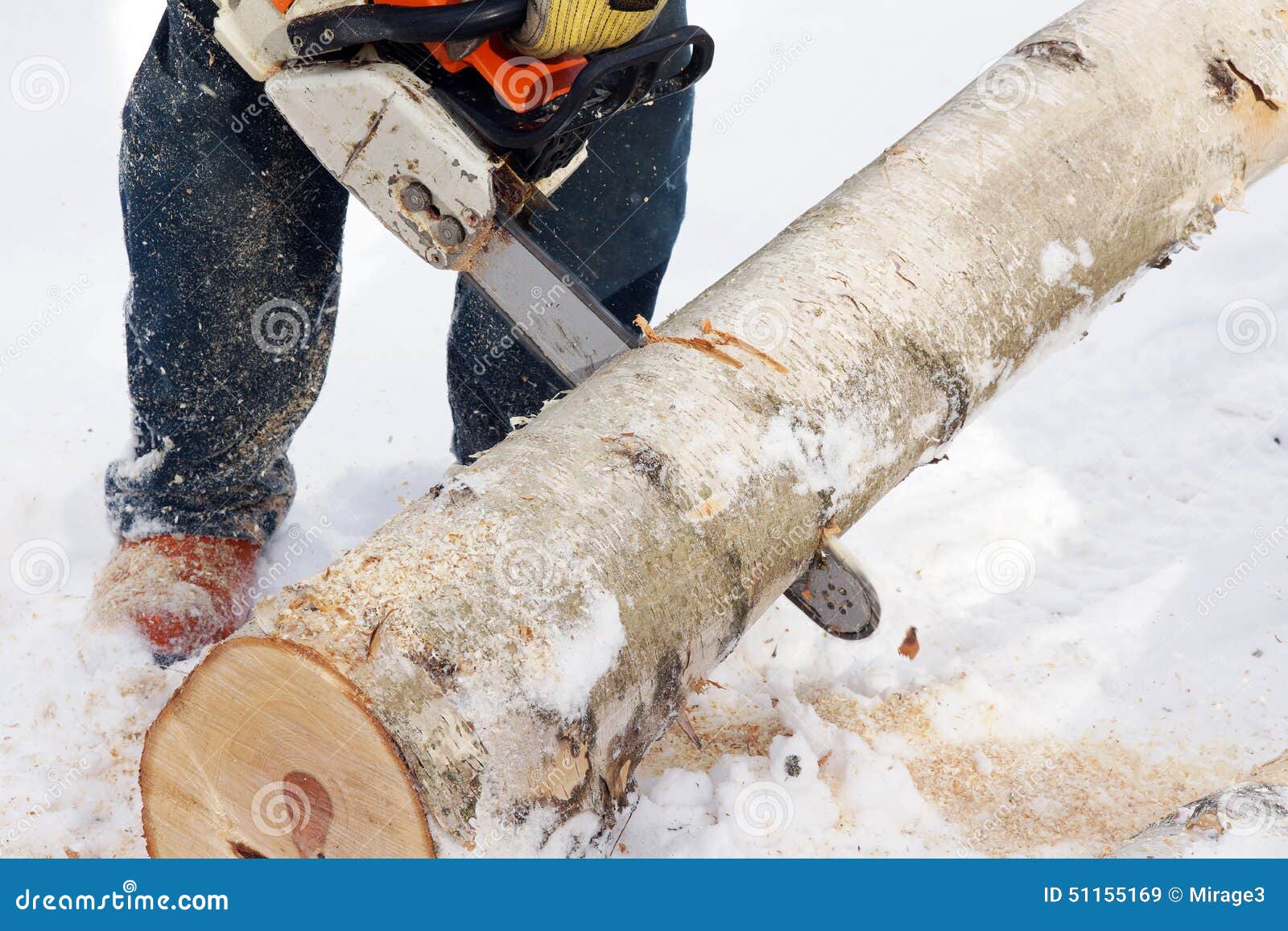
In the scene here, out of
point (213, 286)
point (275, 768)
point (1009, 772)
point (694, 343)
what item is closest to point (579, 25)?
point (694, 343)

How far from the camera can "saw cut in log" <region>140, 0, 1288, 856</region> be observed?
115 centimetres

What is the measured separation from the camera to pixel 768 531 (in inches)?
55.8

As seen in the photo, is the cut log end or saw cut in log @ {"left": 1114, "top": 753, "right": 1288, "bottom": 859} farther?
saw cut in log @ {"left": 1114, "top": 753, "right": 1288, "bottom": 859}

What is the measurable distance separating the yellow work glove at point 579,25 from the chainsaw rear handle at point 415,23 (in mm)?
28

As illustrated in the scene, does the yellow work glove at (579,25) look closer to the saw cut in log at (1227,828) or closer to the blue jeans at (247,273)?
the blue jeans at (247,273)

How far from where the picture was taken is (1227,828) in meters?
1.37

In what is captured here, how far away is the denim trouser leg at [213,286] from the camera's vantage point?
196 cm

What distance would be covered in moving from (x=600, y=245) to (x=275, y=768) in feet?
4.76

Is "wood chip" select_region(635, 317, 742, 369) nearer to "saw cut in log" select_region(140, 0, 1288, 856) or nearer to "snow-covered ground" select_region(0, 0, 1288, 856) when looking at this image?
"saw cut in log" select_region(140, 0, 1288, 856)

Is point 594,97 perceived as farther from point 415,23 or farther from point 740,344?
point 740,344

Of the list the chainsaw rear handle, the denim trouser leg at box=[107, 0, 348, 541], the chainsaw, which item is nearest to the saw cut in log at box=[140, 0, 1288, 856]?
the chainsaw

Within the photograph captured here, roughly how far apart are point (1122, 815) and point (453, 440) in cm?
169

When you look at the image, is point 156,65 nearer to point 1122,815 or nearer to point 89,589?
point 89,589

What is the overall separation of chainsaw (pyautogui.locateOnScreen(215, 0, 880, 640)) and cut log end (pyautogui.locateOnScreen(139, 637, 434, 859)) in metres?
0.72
